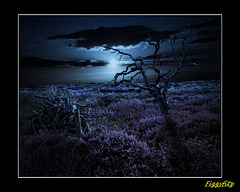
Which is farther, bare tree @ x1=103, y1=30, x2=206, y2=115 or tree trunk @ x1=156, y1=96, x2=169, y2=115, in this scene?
tree trunk @ x1=156, y1=96, x2=169, y2=115

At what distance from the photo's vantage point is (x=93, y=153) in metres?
3.22

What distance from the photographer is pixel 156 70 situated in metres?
5.95

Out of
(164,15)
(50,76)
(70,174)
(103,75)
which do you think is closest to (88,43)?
(103,75)

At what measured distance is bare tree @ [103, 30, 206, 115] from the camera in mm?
5113

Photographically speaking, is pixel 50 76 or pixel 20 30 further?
pixel 50 76

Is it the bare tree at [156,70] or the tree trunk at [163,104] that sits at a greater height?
the bare tree at [156,70]

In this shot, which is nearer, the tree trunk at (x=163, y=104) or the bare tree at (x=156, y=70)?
the bare tree at (x=156, y=70)

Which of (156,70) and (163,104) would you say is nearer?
(163,104)

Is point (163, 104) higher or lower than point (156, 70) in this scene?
lower

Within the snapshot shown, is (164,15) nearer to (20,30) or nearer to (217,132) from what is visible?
(217,132)

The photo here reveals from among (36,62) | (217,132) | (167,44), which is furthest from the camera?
(167,44)

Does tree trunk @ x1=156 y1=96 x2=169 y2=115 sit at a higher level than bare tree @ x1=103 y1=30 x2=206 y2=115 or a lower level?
lower

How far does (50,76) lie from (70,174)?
3.15 metres

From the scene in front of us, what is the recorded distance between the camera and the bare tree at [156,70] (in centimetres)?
511
